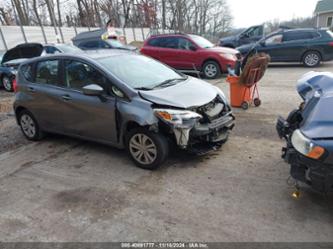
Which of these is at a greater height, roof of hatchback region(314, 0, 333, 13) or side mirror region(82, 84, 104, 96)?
side mirror region(82, 84, 104, 96)

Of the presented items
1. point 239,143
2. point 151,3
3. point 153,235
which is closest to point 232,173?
point 239,143

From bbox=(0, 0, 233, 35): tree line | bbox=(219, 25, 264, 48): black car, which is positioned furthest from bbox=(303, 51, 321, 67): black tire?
bbox=(0, 0, 233, 35): tree line

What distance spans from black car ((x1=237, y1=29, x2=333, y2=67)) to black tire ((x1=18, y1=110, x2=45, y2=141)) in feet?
29.6

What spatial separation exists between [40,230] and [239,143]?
324cm

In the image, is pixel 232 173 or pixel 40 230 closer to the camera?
pixel 40 230

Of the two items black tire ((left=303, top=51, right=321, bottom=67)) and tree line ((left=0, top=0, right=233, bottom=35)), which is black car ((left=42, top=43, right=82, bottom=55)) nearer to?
black tire ((left=303, top=51, right=321, bottom=67))

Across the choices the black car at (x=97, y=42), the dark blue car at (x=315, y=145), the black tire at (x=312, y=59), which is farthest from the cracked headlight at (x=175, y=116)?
the black car at (x=97, y=42)

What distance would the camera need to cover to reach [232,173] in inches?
165

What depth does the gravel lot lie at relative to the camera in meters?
3.11

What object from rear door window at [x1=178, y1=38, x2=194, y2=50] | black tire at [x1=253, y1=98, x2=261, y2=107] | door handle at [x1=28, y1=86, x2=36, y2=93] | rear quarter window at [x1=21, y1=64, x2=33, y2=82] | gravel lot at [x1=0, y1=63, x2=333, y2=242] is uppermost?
rear quarter window at [x1=21, y1=64, x2=33, y2=82]

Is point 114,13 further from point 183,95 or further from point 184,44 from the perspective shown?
point 183,95

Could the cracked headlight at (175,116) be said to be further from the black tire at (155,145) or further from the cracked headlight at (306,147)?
the cracked headlight at (306,147)

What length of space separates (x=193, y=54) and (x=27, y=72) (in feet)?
23.9

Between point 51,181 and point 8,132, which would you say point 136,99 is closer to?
point 51,181
